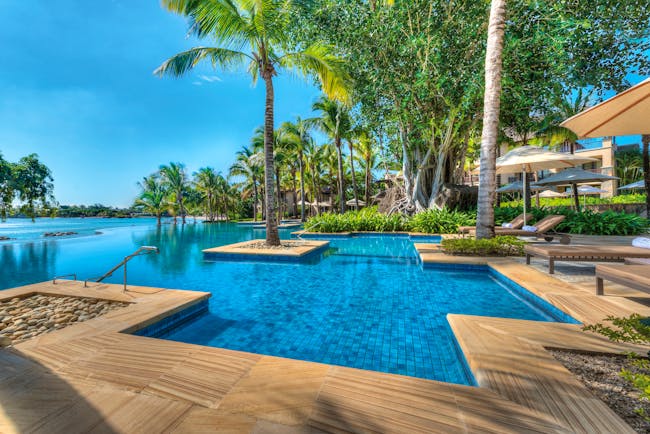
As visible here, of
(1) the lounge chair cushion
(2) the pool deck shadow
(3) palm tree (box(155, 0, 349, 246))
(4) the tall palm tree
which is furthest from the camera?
(4) the tall palm tree

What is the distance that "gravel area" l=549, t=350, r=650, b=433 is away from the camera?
1669 millimetres

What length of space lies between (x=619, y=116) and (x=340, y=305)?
477 centimetres

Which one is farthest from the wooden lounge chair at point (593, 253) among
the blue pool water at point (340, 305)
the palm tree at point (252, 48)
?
the palm tree at point (252, 48)

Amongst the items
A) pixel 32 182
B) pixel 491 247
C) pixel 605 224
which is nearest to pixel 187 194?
pixel 32 182

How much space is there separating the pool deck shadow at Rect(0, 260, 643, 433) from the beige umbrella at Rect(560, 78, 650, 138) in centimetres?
268

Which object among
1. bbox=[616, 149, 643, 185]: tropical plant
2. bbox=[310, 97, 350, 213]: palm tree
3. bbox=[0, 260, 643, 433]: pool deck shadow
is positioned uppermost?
bbox=[310, 97, 350, 213]: palm tree

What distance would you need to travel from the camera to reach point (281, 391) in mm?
1990

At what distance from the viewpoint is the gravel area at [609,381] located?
1669 millimetres

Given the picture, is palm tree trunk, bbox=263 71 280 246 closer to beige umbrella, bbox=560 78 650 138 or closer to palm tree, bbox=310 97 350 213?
beige umbrella, bbox=560 78 650 138

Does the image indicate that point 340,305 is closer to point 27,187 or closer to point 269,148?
point 269,148

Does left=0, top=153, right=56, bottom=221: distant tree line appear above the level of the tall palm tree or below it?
below

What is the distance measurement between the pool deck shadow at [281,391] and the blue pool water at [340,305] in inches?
26.9

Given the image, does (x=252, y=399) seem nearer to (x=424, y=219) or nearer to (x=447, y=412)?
(x=447, y=412)

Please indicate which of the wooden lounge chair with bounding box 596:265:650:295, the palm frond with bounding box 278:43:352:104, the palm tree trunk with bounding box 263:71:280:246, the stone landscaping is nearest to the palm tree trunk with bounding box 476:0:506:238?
the wooden lounge chair with bounding box 596:265:650:295
